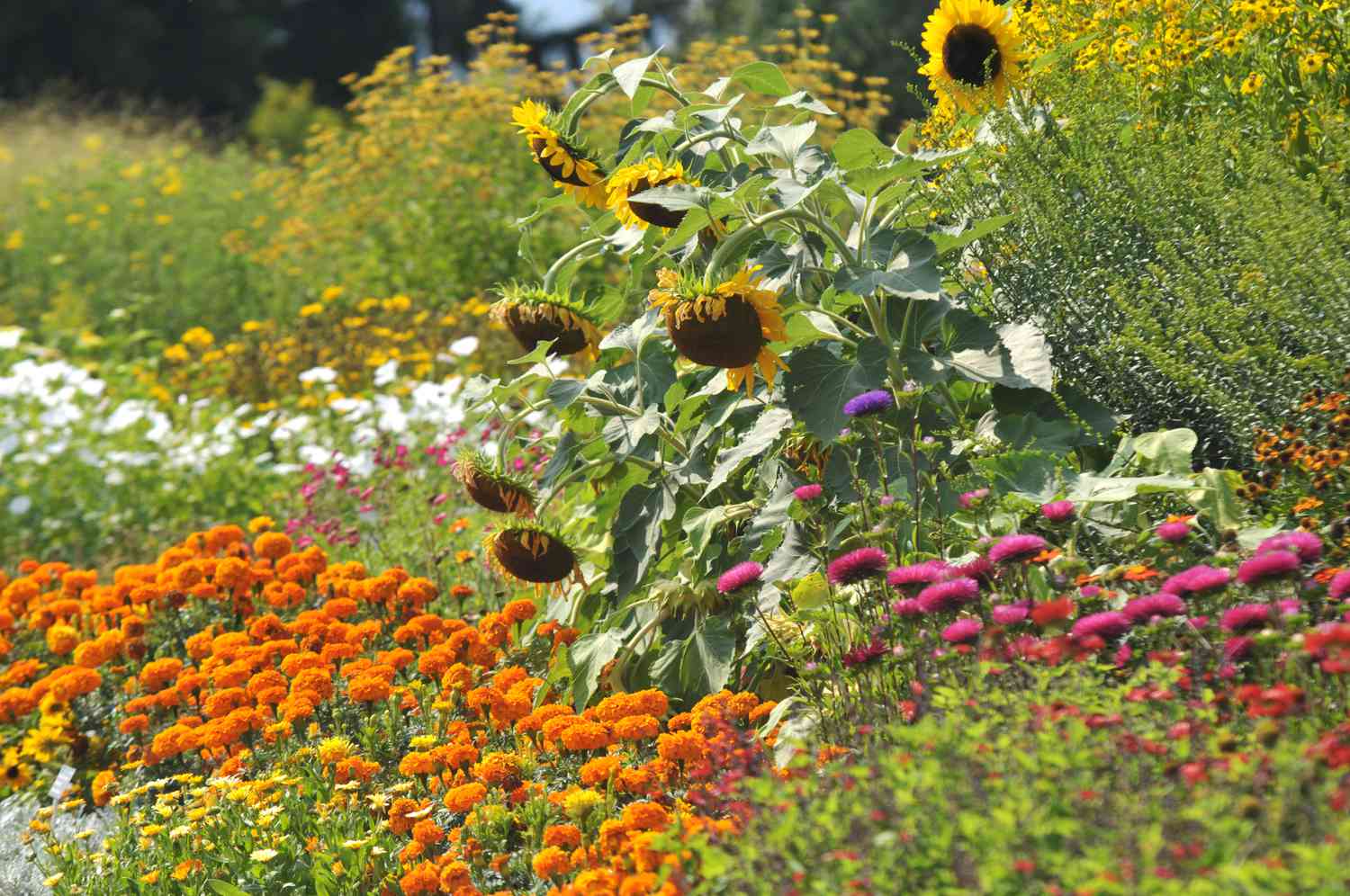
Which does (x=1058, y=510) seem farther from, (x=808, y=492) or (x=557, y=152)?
(x=557, y=152)

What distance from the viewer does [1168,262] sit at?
321cm

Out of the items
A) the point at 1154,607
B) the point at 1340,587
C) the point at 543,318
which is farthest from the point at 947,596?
the point at 543,318

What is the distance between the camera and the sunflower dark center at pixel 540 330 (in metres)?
3.18

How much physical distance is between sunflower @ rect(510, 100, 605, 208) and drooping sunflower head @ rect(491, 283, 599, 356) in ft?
0.89

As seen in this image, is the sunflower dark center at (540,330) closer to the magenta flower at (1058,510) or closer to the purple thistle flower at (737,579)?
the purple thistle flower at (737,579)

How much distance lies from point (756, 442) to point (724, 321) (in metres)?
0.46

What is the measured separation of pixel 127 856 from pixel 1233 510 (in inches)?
92.2

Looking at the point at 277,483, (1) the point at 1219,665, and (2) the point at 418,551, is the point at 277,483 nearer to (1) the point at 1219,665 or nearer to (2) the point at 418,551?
(2) the point at 418,551

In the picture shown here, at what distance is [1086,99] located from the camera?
3.44 meters

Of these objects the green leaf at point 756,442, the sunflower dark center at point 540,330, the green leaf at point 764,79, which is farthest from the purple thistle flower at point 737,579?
the green leaf at point 764,79

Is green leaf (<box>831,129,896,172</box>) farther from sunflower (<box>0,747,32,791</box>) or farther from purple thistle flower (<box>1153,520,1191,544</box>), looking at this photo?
sunflower (<box>0,747,32,791</box>)

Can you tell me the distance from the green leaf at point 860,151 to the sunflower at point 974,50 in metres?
0.44

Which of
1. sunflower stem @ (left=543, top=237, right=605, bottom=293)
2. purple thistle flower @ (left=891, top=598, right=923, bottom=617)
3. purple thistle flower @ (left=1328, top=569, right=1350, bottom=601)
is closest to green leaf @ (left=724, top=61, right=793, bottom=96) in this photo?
sunflower stem @ (left=543, top=237, right=605, bottom=293)

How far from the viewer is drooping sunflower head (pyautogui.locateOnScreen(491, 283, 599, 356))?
3.18 m
